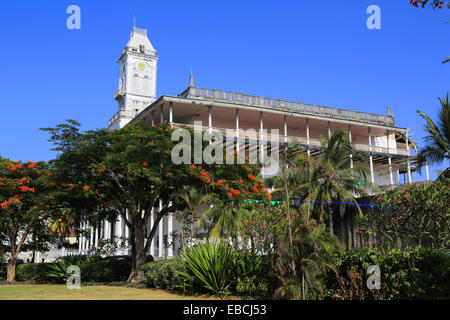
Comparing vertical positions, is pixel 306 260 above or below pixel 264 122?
below

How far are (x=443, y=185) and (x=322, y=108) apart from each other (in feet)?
79.3

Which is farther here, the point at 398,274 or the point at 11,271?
the point at 11,271

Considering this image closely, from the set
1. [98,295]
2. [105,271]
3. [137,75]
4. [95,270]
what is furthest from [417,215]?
[137,75]

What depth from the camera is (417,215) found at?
355 inches

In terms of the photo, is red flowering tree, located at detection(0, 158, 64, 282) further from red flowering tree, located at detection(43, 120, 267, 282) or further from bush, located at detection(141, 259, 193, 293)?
bush, located at detection(141, 259, 193, 293)

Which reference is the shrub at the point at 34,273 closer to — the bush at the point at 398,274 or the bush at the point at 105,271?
the bush at the point at 105,271

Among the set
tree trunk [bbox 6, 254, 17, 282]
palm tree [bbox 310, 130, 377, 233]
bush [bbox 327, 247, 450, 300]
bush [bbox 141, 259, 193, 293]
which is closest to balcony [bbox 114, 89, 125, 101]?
palm tree [bbox 310, 130, 377, 233]

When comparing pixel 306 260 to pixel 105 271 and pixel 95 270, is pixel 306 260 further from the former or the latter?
pixel 95 270

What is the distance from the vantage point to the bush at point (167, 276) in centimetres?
1108

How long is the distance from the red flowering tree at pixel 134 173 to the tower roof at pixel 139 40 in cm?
3580

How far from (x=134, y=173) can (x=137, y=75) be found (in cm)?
3538
